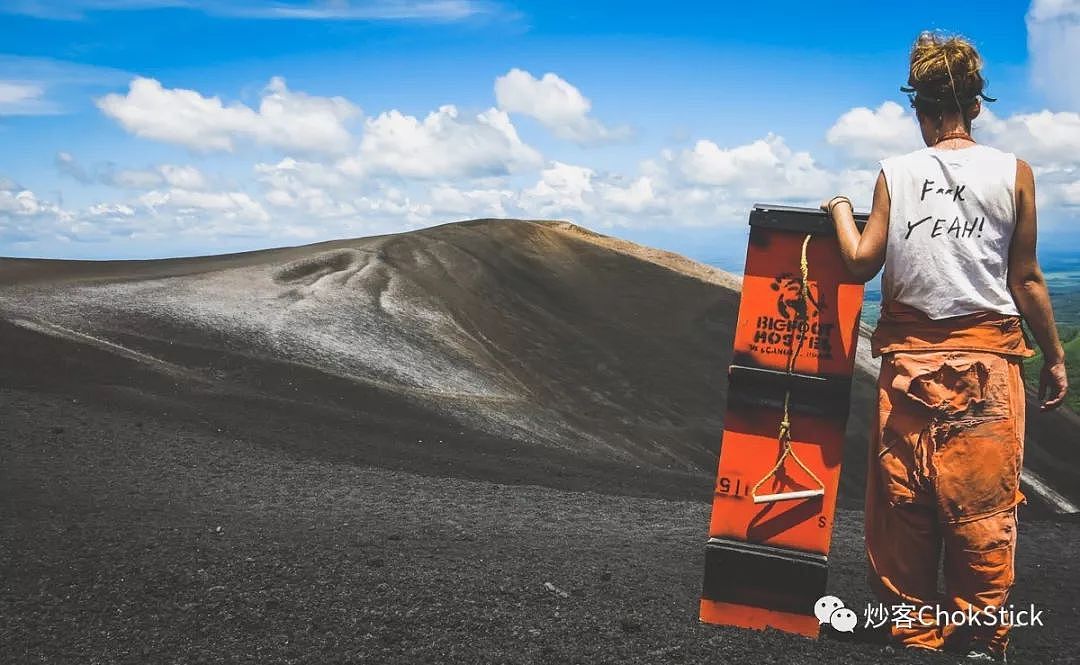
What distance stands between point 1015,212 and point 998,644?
1.74 meters

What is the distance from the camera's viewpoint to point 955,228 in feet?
11.6

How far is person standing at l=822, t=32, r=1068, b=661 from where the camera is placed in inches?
139

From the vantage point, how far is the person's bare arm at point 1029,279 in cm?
349

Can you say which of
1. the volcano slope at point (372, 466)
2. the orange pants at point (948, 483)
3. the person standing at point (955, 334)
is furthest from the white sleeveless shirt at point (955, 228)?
the volcano slope at point (372, 466)

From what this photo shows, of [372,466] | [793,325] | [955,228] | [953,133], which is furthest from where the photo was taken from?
[372,466]

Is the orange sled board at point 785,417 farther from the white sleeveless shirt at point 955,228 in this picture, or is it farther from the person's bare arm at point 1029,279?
the person's bare arm at point 1029,279

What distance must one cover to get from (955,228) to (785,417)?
3.55 feet

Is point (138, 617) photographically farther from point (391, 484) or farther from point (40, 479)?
point (391, 484)

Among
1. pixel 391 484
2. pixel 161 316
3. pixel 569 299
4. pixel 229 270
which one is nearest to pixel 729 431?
pixel 391 484
